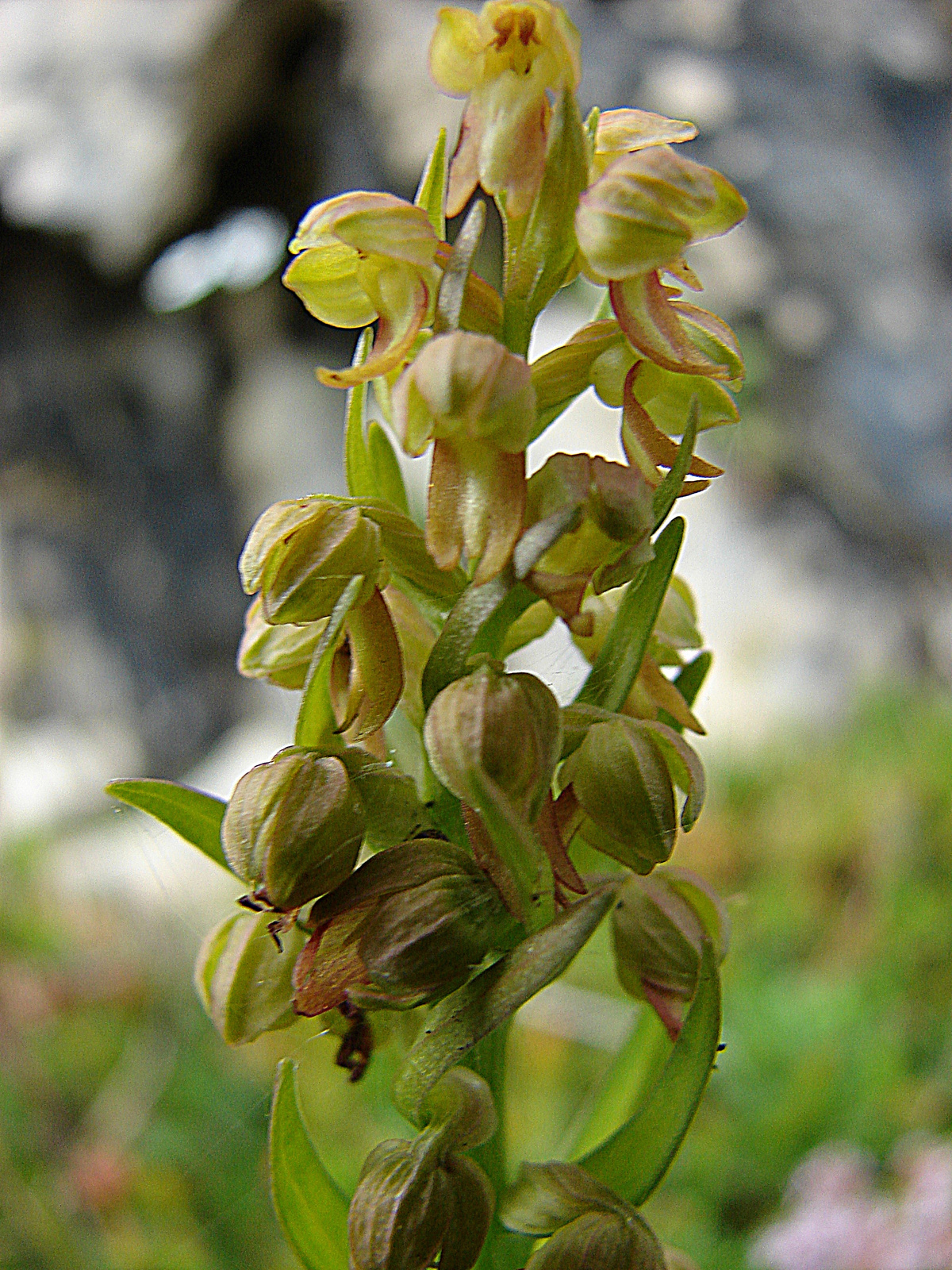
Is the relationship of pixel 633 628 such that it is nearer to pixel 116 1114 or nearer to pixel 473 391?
pixel 473 391

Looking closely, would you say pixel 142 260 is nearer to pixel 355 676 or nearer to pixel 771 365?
pixel 771 365

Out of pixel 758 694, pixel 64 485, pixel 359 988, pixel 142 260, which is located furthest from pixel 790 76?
pixel 359 988

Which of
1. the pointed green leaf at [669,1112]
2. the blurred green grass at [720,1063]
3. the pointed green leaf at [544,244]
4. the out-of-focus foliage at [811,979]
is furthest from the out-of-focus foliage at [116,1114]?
the pointed green leaf at [544,244]

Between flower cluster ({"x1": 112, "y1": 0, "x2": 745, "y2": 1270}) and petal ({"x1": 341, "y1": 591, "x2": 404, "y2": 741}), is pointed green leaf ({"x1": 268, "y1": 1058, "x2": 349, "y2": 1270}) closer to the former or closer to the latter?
flower cluster ({"x1": 112, "y1": 0, "x2": 745, "y2": 1270})

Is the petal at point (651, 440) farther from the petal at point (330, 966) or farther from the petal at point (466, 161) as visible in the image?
the petal at point (330, 966)


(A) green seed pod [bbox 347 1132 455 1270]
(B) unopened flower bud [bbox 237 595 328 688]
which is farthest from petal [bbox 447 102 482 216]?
(A) green seed pod [bbox 347 1132 455 1270]

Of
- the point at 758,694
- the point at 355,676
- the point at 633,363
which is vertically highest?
the point at 633,363

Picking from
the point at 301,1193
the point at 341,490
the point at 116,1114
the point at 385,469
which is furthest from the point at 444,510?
the point at 341,490

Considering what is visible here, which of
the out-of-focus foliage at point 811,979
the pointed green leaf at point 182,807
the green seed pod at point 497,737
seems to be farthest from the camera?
the out-of-focus foliage at point 811,979
